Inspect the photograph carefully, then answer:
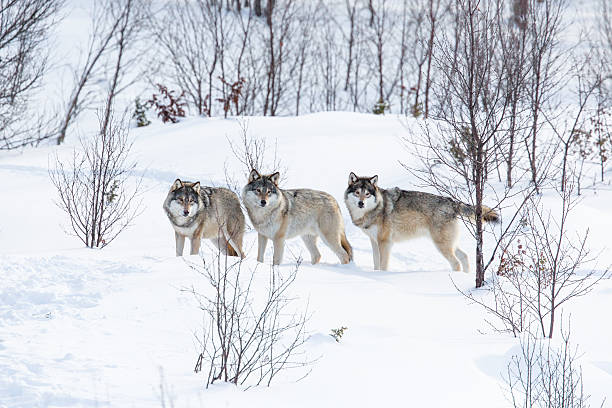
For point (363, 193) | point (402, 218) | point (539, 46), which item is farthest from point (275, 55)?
point (402, 218)

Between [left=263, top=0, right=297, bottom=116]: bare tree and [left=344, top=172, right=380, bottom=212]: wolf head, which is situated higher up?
[left=263, top=0, right=297, bottom=116]: bare tree

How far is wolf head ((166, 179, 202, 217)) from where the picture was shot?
29.9 feet

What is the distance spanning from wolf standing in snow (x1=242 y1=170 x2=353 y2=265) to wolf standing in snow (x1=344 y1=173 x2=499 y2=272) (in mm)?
420

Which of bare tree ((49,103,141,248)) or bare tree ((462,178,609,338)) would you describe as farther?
bare tree ((49,103,141,248))

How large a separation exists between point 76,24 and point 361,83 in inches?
597

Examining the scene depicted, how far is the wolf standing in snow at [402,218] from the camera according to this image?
9.94 meters

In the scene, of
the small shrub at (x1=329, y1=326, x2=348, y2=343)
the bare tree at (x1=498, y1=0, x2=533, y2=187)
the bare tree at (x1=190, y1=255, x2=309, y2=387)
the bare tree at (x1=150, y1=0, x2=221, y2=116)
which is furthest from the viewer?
the bare tree at (x1=150, y1=0, x2=221, y2=116)

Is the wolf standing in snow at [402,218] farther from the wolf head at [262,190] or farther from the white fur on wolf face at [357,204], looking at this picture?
the wolf head at [262,190]

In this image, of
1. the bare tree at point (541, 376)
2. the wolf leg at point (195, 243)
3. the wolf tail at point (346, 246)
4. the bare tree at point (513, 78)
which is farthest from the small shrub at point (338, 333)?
the wolf tail at point (346, 246)

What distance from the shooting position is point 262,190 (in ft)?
30.8

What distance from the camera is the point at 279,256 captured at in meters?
9.70

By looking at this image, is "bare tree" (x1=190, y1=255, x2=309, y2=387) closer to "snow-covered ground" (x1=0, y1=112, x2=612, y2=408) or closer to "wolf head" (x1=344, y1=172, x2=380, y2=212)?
"snow-covered ground" (x1=0, y1=112, x2=612, y2=408)

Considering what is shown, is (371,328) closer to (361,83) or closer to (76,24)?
(361,83)

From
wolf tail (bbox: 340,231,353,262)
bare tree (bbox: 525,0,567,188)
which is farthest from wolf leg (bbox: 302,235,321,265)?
bare tree (bbox: 525,0,567,188)
